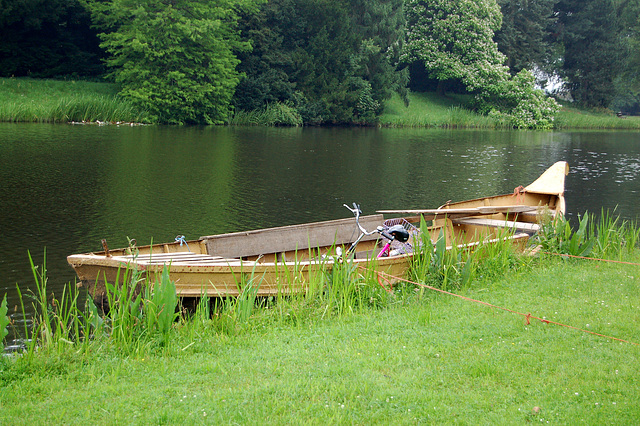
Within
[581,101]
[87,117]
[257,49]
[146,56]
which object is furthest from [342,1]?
[581,101]

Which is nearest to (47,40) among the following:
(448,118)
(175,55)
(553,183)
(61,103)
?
(175,55)

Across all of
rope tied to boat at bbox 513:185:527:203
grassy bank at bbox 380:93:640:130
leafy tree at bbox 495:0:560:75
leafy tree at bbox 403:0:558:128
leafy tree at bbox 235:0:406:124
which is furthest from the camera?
leafy tree at bbox 495:0:560:75

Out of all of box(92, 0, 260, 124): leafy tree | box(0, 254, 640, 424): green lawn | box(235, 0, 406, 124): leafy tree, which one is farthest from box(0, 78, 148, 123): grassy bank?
box(0, 254, 640, 424): green lawn

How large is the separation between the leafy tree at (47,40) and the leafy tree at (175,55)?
2.16 m

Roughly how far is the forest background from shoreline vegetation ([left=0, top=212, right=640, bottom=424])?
32717 millimetres

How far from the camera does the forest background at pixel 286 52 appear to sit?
37031mm

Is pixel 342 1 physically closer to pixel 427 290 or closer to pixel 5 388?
pixel 427 290

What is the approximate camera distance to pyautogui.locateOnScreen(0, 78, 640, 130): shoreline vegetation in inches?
1224

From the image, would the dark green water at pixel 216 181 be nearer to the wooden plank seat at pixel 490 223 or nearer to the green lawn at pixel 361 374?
Answer: the green lawn at pixel 361 374

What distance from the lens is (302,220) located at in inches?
497

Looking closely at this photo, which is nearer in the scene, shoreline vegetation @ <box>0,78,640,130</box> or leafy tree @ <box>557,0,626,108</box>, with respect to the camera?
shoreline vegetation @ <box>0,78,640,130</box>

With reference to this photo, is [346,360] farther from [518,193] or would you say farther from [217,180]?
[217,180]

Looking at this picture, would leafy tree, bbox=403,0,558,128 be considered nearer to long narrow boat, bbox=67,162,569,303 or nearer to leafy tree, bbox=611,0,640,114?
leafy tree, bbox=611,0,640,114

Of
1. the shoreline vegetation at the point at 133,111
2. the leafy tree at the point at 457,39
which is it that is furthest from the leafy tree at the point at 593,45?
the leafy tree at the point at 457,39
